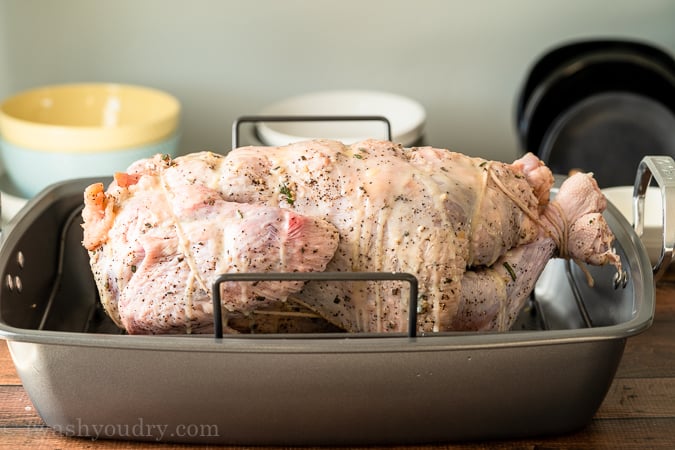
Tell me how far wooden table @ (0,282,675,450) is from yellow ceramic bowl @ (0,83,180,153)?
61cm

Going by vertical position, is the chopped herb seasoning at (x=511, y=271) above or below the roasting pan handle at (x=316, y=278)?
below

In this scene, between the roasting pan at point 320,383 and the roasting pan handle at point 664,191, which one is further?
the roasting pan handle at point 664,191

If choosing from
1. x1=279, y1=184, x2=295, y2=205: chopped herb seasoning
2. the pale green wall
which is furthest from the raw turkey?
the pale green wall

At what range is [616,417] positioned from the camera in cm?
107

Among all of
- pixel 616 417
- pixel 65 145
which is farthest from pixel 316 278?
pixel 65 145

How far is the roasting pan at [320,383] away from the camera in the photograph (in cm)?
90

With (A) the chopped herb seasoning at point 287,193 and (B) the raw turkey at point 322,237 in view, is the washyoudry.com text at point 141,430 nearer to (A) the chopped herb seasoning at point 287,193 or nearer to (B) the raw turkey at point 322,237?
(B) the raw turkey at point 322,237

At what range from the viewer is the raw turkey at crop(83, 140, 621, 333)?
1025mm

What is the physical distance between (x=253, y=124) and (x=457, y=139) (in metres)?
0.68

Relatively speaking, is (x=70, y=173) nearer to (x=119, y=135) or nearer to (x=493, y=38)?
(x=119, y=135)

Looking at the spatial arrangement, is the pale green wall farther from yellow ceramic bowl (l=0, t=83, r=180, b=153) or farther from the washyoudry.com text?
the washyoudry.com text

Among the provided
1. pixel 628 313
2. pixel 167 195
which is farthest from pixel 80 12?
pixel 628 313

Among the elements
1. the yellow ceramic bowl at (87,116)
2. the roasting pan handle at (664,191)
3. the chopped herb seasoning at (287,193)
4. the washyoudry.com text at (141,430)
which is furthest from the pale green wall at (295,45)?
the washyoudry.com text at (141,430)

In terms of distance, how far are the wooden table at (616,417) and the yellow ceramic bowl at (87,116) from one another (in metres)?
0.61
